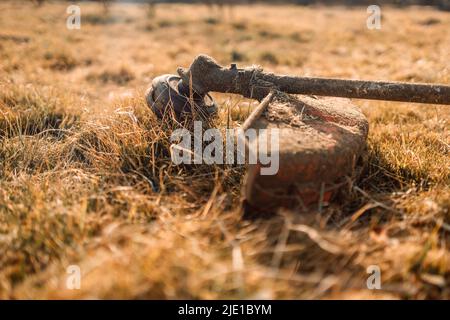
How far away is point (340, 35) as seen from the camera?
32.5 feet

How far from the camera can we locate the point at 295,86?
275 centimetres

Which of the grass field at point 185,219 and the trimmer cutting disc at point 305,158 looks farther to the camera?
the trimmer cutting disc at point 305,158

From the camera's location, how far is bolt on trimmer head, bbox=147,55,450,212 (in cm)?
200

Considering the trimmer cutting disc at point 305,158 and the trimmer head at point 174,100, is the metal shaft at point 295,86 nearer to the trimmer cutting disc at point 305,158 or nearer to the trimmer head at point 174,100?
the trimmer head at point 174,100

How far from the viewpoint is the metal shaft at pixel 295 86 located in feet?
8.64

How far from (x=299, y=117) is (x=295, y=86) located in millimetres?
420

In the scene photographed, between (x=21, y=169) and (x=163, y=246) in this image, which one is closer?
(x=163, y=246)

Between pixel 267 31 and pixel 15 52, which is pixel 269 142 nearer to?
pixel 15 52

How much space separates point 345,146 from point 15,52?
6.81 metres

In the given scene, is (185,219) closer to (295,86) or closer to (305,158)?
(305,158)

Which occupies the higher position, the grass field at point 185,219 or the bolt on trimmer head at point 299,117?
the bolt on trimmer head at point 299,117

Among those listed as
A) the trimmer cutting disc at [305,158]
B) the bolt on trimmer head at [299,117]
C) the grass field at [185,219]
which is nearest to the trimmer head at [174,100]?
the bolt on trimmer head at [299,117]

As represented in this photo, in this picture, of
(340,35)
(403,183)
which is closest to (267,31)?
(340,35)

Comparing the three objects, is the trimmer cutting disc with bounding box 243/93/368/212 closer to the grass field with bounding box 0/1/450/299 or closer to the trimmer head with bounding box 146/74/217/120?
the grass field with bounding box 0/1/450/299
